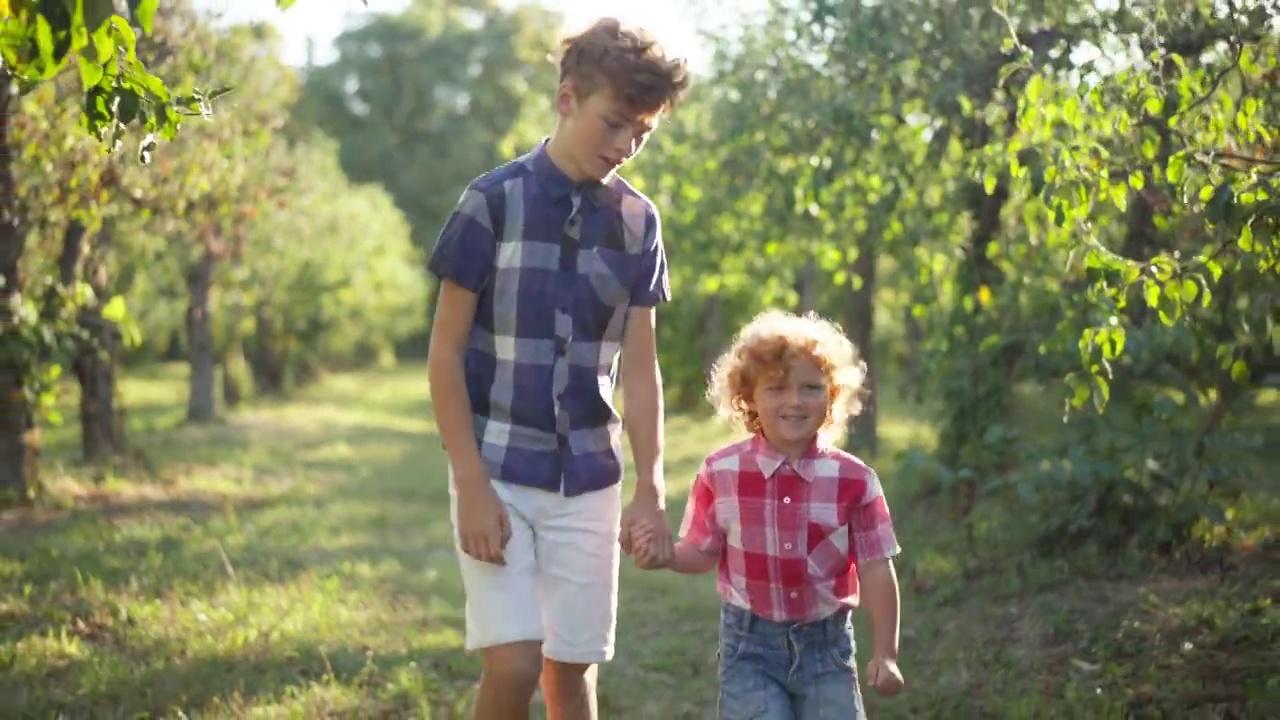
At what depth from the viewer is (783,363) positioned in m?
3.76

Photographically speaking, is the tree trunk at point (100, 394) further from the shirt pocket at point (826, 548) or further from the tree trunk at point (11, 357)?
the shirt pocket at point (826, 548)

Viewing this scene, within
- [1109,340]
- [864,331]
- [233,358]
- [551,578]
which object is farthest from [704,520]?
[233,358]

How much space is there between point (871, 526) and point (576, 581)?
78cm

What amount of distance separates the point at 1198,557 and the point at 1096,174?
3.21m

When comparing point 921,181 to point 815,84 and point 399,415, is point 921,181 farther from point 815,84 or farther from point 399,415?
point 399,415

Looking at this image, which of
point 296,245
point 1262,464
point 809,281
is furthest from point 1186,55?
point 296,245

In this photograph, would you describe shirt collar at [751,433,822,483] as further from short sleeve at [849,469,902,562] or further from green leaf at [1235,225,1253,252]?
green leaf at [1235,225,1253,252]

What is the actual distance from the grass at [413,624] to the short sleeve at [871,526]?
1.75m

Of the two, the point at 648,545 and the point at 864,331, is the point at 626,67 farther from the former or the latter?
the point at 864,331

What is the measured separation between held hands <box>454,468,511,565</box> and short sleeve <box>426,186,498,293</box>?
0.49 m

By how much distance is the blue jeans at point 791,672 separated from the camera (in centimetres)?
365

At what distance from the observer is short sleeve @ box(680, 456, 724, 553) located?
3816 millimetres

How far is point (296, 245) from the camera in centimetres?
2416

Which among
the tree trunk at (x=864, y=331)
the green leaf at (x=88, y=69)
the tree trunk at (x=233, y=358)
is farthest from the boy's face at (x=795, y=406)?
the tree trunk at (x=233, y=358)
